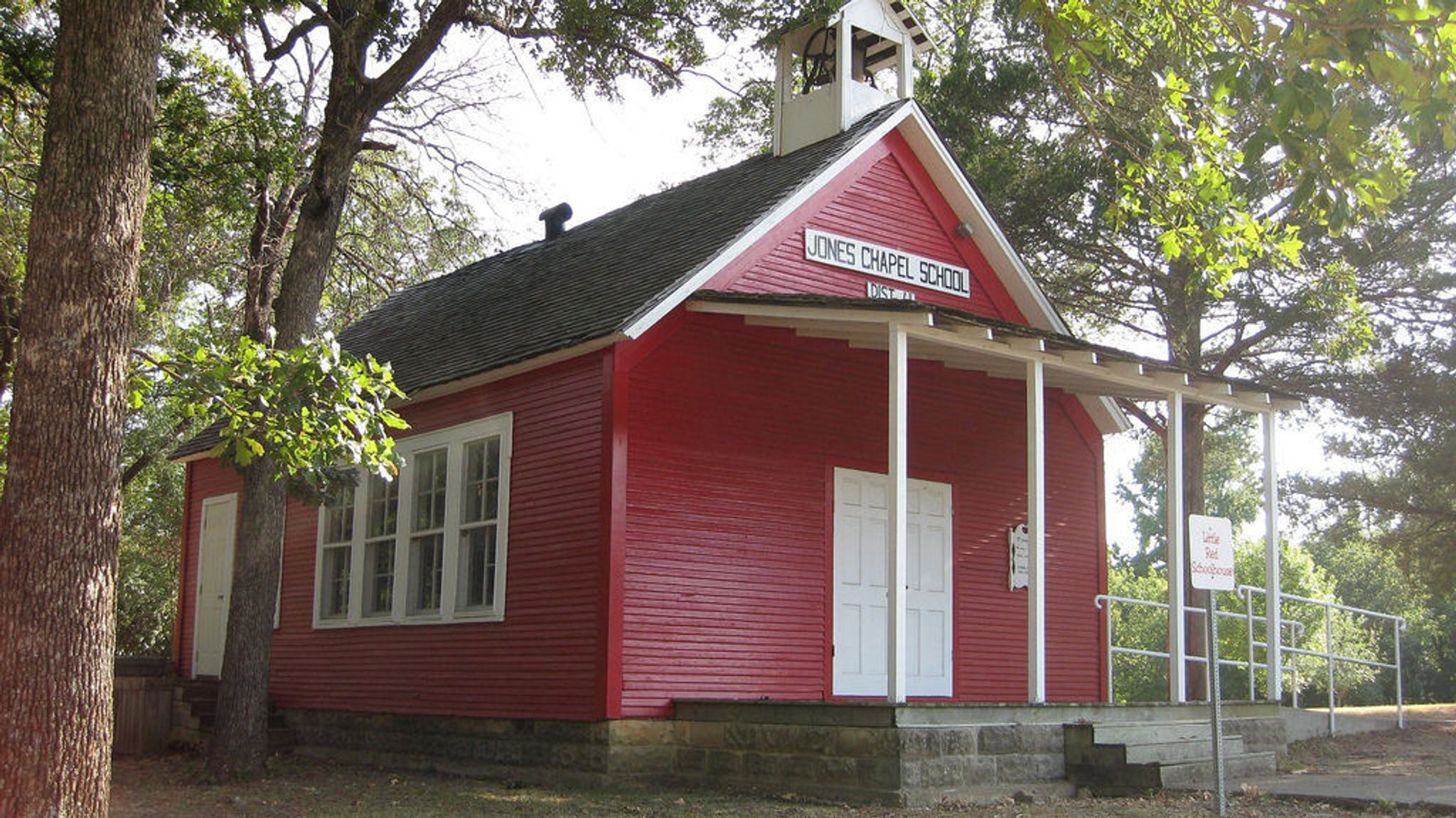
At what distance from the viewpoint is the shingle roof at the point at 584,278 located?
1252cm

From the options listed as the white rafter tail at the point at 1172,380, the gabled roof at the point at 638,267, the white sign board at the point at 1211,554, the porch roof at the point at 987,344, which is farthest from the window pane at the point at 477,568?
the white sign board at the point at 1211,554

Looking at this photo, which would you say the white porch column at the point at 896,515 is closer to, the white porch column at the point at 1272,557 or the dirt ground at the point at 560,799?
the dirt ground at the point at 560,799

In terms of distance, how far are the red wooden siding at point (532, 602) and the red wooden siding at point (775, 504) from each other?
363 millimetres

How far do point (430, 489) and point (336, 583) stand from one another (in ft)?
7.56

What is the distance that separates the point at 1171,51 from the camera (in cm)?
1441

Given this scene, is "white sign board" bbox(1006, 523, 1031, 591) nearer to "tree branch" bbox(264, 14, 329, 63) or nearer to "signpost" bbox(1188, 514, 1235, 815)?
"signpost" bbox(1188, 514, 1235, 815)

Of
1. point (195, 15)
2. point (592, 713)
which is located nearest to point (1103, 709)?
point (592, 713)

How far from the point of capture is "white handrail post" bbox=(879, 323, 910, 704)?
33.6 feet

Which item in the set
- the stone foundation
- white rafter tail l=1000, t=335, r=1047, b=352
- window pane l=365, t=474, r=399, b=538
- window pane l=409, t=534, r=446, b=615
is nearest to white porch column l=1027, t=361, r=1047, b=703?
white rafter tail l=1000, t=335, r=1047, b=352

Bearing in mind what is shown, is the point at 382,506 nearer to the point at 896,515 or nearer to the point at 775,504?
the point at 775,504

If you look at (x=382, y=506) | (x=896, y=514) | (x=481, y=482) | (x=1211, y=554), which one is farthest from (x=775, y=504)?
(x=382, y=506)

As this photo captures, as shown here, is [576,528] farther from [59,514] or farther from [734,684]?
[59,514]

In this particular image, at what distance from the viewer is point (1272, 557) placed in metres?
13.0

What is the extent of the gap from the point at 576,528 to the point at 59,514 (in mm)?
5267
